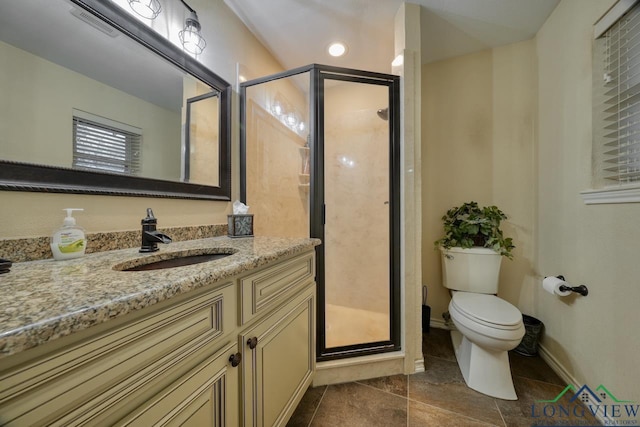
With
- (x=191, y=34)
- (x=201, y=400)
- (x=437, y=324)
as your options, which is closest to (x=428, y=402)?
(x=437, y=324)

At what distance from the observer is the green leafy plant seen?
1.61 meters

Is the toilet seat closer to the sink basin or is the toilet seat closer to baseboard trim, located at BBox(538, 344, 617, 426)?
baseboard trim, located at BBox(538, 344, 617, 426)

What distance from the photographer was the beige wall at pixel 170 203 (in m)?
0.69

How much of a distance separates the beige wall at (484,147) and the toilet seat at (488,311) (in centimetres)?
53

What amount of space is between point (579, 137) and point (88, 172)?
7.70 feet

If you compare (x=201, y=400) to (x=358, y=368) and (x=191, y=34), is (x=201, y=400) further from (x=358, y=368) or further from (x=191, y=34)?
(x=191, y=34)

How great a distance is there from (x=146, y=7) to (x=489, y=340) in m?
2.28

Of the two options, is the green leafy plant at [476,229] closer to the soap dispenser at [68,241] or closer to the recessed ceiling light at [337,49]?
the recessed ceiling light at [337,49]

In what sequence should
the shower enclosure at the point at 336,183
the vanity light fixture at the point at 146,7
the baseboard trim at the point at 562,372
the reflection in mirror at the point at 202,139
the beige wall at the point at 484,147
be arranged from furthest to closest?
the beige wall at the point at 484,147, the shower enclosure at the point at 336,183, the reflection in mirror at the point at 202,139, the baseboard trim at the point at 562,372, the vanity light fixture at the point at 146,7

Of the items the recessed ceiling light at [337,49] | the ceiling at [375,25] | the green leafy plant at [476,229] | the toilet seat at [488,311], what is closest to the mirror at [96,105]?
the ceiling at [375,25]

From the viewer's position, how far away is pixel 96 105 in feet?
2.76

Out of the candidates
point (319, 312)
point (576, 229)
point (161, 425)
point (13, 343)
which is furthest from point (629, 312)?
point (13, 343)

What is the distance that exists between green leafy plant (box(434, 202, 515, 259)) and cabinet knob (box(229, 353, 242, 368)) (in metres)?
1.61

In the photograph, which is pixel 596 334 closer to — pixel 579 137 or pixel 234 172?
pixel 579 137
